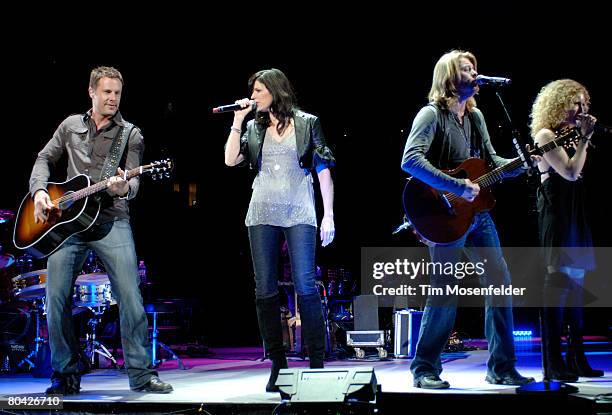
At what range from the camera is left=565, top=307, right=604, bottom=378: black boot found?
4.99m

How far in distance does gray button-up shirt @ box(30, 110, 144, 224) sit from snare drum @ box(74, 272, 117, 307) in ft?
8.16

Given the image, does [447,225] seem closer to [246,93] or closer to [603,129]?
[603,129]

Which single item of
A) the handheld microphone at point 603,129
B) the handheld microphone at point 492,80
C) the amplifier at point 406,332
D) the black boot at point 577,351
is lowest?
the amplifier at point 406,332

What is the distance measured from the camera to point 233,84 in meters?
11.1

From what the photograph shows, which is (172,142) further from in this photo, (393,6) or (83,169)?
(83,169)

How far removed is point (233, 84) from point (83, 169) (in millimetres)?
6440

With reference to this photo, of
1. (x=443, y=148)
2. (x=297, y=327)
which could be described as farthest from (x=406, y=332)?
(x=443, y=148)

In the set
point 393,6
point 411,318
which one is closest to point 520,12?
point 393,6

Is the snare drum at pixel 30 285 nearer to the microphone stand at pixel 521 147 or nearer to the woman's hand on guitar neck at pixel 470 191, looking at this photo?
the woman's hand on guitar neck at pixel 470 191

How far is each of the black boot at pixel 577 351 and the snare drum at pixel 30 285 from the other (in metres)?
5.16

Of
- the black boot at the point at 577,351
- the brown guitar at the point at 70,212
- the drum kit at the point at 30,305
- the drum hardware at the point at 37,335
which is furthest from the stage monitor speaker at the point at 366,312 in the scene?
the brown guitar at the point at 70,212

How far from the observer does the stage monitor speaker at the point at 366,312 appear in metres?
8.95

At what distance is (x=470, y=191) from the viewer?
14.0ft

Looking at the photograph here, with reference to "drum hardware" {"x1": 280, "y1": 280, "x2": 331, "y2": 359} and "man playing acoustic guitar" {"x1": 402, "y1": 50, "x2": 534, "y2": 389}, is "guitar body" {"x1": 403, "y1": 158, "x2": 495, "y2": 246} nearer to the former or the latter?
"man playing acoustic guitar" {"x1": 402, "y1": 50, "x2": 534, "y2": 389}
